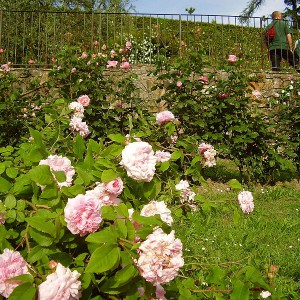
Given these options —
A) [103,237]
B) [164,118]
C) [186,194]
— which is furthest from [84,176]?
[164,118]

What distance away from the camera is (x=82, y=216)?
1.05 metres

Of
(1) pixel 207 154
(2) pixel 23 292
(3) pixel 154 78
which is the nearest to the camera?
(2) pixel 23 292

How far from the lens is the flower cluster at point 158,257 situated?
100cm

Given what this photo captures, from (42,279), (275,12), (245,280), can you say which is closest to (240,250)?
(245,280)

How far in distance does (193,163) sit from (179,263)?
Result: 0.72m

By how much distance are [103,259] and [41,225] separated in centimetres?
18

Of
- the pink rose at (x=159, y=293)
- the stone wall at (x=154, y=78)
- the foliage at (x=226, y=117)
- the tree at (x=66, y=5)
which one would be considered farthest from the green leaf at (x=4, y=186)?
the tree at (x=66, y=5)

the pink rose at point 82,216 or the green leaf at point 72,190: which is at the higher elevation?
the green leaf at point 72,190

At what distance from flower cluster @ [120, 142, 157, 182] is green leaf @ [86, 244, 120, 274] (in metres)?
0.27

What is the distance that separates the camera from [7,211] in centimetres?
117

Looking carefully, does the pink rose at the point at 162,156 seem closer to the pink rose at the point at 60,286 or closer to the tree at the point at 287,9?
the pink rose at the point at 60,286

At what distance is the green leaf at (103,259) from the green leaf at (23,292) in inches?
4.4

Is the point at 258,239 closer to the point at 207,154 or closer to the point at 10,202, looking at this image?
the point at 207,154


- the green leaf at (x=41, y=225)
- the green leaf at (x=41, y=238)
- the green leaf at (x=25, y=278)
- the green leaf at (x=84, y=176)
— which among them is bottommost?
the green leaf at (x=25, y=278)
